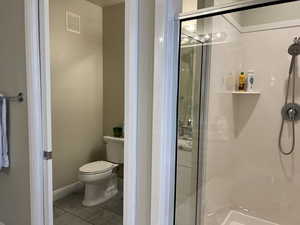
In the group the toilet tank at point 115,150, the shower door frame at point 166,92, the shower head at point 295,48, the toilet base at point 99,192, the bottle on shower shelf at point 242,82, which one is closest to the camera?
the shower door frame at point 166,92

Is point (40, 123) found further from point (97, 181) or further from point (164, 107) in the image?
point (97, 181)

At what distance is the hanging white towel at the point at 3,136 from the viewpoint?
5.73ft

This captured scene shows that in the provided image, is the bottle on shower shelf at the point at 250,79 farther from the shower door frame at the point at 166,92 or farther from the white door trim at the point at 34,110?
the white door trim at the point at 34,110

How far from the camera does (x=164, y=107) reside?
109 centimetres

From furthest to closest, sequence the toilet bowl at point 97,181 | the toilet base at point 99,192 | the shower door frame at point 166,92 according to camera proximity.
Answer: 1. the toilet base at point 99,192
2. the toilet bowl at point 97,181
3. the shower door frame at point 166,92

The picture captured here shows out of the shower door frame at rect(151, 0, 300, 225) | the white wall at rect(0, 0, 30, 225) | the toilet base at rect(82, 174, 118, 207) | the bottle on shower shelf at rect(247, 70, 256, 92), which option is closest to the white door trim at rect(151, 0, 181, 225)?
the shower door frame at rect(151, 0, 300, 225)

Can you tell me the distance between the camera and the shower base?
7.46 ft


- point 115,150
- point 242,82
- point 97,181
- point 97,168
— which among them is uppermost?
point 242,82

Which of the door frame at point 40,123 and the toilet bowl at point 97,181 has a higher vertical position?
the door frame at point 40,123

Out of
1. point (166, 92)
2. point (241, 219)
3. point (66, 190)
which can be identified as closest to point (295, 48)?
point (166, 92)

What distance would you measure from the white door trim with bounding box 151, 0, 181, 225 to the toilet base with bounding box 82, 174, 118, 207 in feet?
5.63

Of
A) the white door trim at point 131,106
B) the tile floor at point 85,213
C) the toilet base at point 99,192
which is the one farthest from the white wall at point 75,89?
the white door trim at point 131,106

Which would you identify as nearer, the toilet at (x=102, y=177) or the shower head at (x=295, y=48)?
the shower head at (x=295, y=48)

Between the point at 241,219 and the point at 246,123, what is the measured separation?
0.98 m
